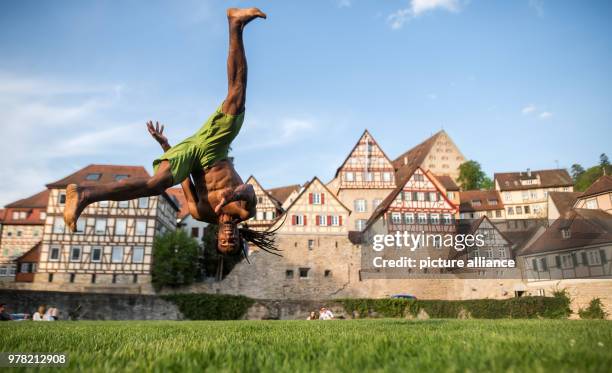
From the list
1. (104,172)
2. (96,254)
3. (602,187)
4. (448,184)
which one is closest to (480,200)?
(448,184)

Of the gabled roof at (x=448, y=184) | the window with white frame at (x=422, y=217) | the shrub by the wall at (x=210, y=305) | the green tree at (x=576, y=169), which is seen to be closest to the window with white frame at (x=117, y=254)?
the shrub by the wall at (x=210, y=305)

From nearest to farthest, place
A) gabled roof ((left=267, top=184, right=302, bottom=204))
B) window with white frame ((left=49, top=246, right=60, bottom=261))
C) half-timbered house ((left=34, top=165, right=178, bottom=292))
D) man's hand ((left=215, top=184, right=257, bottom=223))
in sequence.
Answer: man's hand ((left=215, top=184, right=257, bottom=223)) → half-timbered house ((left=34, top=165, right=178, bottom=292)) → window with white frame ((left=49, top=246, right=60, bottom=261)) → gabled roof ((left=267, top=184, right=302, bottom=204))

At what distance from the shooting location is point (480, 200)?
62.3 meters

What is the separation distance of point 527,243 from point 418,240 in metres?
9.27

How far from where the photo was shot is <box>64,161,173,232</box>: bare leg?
15.5 feet

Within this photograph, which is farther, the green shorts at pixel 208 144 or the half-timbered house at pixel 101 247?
the half-timbered house at pixel 101 247

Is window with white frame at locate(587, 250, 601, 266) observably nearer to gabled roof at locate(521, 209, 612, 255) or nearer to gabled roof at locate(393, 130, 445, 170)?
gabled roof at locate(521, 209, 612, 255)

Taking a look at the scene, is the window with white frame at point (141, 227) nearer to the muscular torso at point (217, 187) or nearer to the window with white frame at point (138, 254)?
the window with white frame at point (138, 254)

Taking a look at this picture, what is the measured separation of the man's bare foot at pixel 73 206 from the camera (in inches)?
184

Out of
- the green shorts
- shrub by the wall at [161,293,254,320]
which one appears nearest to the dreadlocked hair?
the green shorts

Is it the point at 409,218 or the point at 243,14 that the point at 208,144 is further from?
the point at 409,218

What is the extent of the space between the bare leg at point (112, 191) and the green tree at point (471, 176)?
73875 millimetres

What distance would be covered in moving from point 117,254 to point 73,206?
36.4 m

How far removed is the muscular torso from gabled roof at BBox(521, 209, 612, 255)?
28379mm
